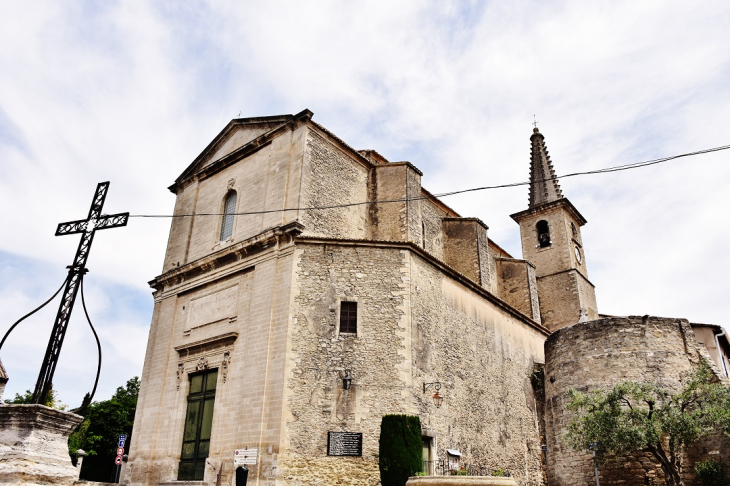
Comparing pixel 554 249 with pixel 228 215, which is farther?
pixel 554 249

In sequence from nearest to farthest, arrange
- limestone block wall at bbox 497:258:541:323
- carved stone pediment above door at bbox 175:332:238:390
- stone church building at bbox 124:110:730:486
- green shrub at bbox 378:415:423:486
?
1. green shrub at bbox 378:415:423:486
2. stone church building at bbox 124:110:730:486
3. carved stone pediment above door at bbox 175:332:238:390
4. limestone block wall at bbox 497:258:541:323

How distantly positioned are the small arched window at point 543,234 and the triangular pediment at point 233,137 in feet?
60.9

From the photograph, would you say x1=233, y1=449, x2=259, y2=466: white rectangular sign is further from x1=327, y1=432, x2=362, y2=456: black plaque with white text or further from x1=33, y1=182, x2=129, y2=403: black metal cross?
x1=33, y1=182, x2=129, y2=403: black metal cross

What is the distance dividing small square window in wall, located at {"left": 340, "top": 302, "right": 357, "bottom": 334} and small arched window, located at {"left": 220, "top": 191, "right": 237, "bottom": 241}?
18.9ft

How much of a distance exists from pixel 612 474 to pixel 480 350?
5.07 metres

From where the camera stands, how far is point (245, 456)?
551 inches

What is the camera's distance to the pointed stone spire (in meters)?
33.4

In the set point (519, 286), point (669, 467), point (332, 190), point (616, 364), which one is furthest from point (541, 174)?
point (669, 467)

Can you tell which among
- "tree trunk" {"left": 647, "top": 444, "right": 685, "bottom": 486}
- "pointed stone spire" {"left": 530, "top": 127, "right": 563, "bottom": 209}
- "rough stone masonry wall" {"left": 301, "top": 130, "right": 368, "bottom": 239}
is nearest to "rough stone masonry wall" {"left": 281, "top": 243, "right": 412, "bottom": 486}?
"rough stone masonry wall" {"left": 301, "top": 130, "right": 368, "bottom": 239}

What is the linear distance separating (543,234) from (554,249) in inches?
58.9

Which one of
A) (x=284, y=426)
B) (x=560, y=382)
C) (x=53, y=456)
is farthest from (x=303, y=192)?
(x=53, y=456)

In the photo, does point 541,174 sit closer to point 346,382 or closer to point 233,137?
point 233,137

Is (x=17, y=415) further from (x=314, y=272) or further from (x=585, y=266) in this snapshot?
(x=585, y=266)

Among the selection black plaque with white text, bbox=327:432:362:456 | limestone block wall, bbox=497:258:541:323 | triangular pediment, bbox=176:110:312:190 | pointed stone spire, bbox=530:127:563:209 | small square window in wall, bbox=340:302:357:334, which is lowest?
black plaque with white text, bbox=327:432:362:456
